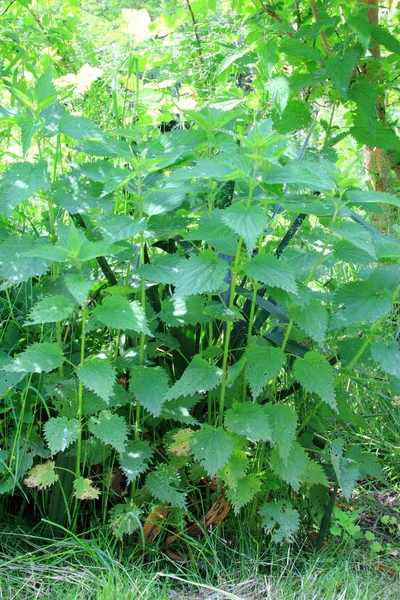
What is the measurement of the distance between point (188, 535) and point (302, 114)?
4.33 feet

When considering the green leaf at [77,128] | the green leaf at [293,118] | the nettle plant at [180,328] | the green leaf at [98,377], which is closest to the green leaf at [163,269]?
the nettle plant at [180,328]

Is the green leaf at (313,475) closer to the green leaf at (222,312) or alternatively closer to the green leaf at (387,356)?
the green leaf at (387,356)

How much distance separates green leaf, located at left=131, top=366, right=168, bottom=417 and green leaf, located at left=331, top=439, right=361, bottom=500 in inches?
19.1

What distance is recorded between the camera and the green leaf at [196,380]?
149 cm

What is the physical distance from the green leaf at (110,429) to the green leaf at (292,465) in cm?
39

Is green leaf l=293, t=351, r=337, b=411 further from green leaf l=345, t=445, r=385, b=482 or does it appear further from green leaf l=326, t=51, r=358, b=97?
green leaf l=326, t=51, r=358, b=97

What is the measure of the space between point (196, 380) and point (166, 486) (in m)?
0.31

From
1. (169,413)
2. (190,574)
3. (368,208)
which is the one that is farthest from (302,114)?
(190,574)

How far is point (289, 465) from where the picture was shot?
1.60 metres

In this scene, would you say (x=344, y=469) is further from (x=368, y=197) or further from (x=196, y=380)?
(x=368, y=197)

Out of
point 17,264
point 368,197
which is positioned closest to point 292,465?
point 368,197

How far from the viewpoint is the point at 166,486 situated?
1.63m

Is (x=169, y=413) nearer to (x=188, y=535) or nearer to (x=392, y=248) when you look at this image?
(x=188, y=535)

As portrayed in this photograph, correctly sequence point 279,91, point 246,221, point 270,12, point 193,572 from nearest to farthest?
point 246,221 → point 193,572 → point 279,91 → point 270,12
